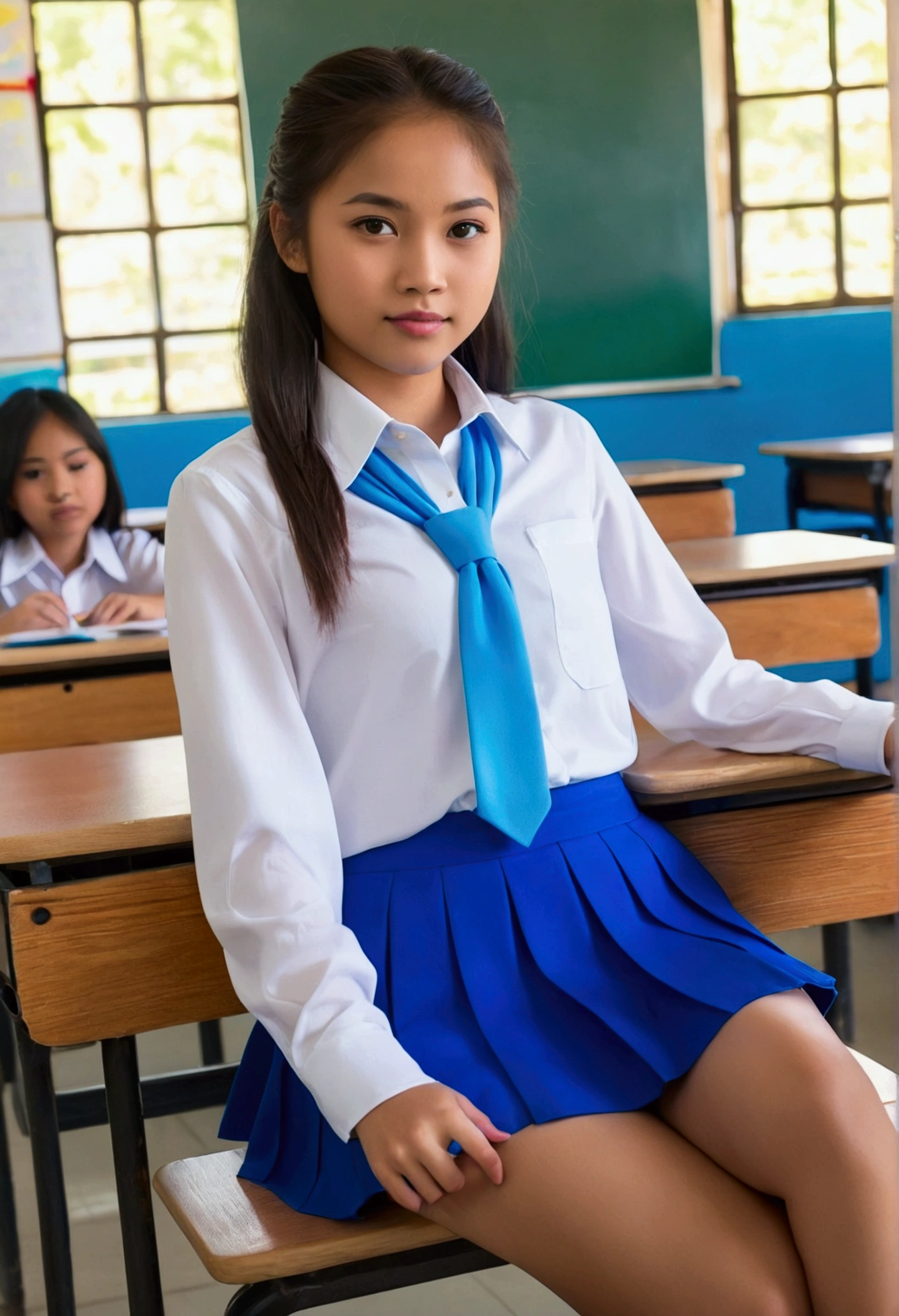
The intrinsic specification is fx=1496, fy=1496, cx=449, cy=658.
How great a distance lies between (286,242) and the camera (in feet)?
4.11

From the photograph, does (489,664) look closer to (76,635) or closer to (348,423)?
(348,423)

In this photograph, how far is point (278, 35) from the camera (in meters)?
5.15

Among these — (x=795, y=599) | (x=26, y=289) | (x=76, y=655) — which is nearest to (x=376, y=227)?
(x=76, y=655)

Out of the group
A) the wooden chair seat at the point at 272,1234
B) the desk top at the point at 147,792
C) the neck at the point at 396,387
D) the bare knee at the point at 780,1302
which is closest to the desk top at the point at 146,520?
the desk top at the point at 147,792

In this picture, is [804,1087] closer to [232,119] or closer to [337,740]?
[337,740]

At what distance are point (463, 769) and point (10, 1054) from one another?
1.75 metres

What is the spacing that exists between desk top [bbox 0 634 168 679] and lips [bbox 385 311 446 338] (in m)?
1.29

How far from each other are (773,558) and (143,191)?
3.36 m

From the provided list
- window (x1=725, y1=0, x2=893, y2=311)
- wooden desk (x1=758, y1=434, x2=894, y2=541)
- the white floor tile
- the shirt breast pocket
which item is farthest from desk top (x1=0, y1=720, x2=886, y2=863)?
window (x1=725, y1=0, x2=893, y2=311)

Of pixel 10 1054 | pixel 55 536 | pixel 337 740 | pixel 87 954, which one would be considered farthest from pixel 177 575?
Answer: pixel 55 536

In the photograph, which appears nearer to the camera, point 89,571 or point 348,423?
point 348,423

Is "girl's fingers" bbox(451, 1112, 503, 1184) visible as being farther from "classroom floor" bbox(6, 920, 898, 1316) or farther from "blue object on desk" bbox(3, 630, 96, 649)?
"blue object on desk" bbox(3, 630, 96, 649)

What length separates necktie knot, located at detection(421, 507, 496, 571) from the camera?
3.87ft

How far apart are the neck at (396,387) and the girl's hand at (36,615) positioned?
1.71m
